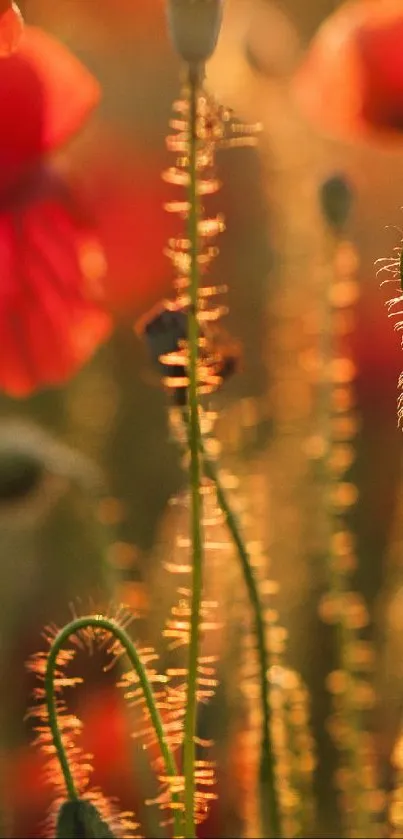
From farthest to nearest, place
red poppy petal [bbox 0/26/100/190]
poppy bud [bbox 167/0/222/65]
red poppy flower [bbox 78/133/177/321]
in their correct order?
red poppy flower [bbox 78/133/177/321] → red poppy petal [bbox 0/26/100/190] → poppy bud [bbox 167/0/222/65]

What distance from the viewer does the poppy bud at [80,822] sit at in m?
0.32

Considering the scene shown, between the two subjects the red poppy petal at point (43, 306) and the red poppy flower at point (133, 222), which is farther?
the red poppy flower at point (133, 222)

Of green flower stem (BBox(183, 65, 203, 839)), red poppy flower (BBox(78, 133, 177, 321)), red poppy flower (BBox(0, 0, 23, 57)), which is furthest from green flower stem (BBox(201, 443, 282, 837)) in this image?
red poppy flower (BBox(78, 133, 177, 321))

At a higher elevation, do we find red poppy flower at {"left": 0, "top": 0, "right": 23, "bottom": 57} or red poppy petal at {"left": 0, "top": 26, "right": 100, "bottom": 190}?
red poppy petal at {"left": 0, "top": 26, "right": 100, "bottom": 190}

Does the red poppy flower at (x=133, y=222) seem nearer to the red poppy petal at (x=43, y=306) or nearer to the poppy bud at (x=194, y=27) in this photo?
the red poppy petal at (x=43, y=306)

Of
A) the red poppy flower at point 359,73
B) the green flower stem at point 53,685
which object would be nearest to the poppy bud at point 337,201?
the red poppy flower at point 359,73

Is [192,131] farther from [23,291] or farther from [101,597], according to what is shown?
[101,597]

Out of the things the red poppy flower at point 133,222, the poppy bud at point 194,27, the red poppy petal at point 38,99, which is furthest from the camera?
the red poppy flower at point 133,222

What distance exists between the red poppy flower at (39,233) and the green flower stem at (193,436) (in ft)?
0.41

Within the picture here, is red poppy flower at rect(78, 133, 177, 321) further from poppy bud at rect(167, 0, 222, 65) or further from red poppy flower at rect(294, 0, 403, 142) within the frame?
poppy bud at rect(167, 0, 222, 65)

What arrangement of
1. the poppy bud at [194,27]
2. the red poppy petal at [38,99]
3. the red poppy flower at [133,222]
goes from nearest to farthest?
1. the poppy bud at [194,27]
2. the red poppy petal at [38,99]
3. the red poppy flower at [133,222]

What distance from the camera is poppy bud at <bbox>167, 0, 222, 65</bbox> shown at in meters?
0.29

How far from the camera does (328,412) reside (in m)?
0.43

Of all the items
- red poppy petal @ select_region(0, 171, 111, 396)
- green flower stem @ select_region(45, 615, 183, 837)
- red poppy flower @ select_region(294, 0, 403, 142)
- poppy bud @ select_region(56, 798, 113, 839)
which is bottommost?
poppy bud @ select_region(56, 798, 113, 839)
